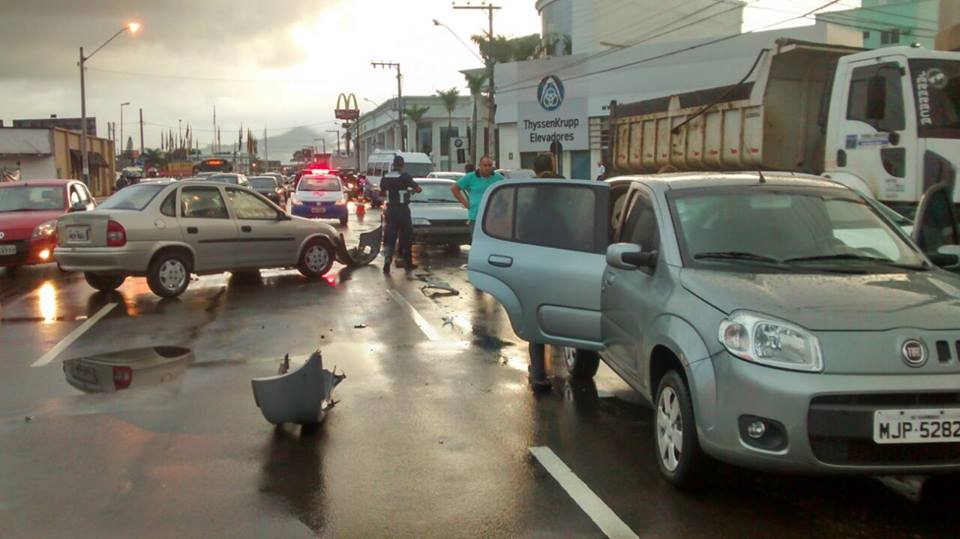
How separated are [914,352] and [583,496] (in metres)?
1.79

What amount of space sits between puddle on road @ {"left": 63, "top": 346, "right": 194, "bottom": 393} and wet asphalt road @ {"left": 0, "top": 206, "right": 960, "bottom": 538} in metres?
0.13

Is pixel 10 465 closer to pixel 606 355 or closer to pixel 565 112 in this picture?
pixel 606 355

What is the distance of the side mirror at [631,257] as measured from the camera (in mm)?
5090

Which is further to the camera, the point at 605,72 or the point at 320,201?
the point at 605,72

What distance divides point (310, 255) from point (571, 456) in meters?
9.07

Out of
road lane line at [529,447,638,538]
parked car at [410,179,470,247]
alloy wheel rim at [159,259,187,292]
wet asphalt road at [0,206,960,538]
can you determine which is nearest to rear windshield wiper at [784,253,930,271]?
wet asphalt road at [0,206,960,538]

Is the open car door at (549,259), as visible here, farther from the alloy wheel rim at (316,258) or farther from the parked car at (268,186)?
the parked car at (268,186)

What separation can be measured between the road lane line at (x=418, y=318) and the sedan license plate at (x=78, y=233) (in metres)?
4.12

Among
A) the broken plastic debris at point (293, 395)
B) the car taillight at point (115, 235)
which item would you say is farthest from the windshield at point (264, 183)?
the broken plastic debris at point (293, 395)

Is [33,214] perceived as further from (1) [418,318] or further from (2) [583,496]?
(2) [583,496]

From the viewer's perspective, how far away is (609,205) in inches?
247

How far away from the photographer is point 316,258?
44.6ft

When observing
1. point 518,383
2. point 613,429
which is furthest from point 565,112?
point 613,429

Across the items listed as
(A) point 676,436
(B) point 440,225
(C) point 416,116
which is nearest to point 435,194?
(B) point 440,225
